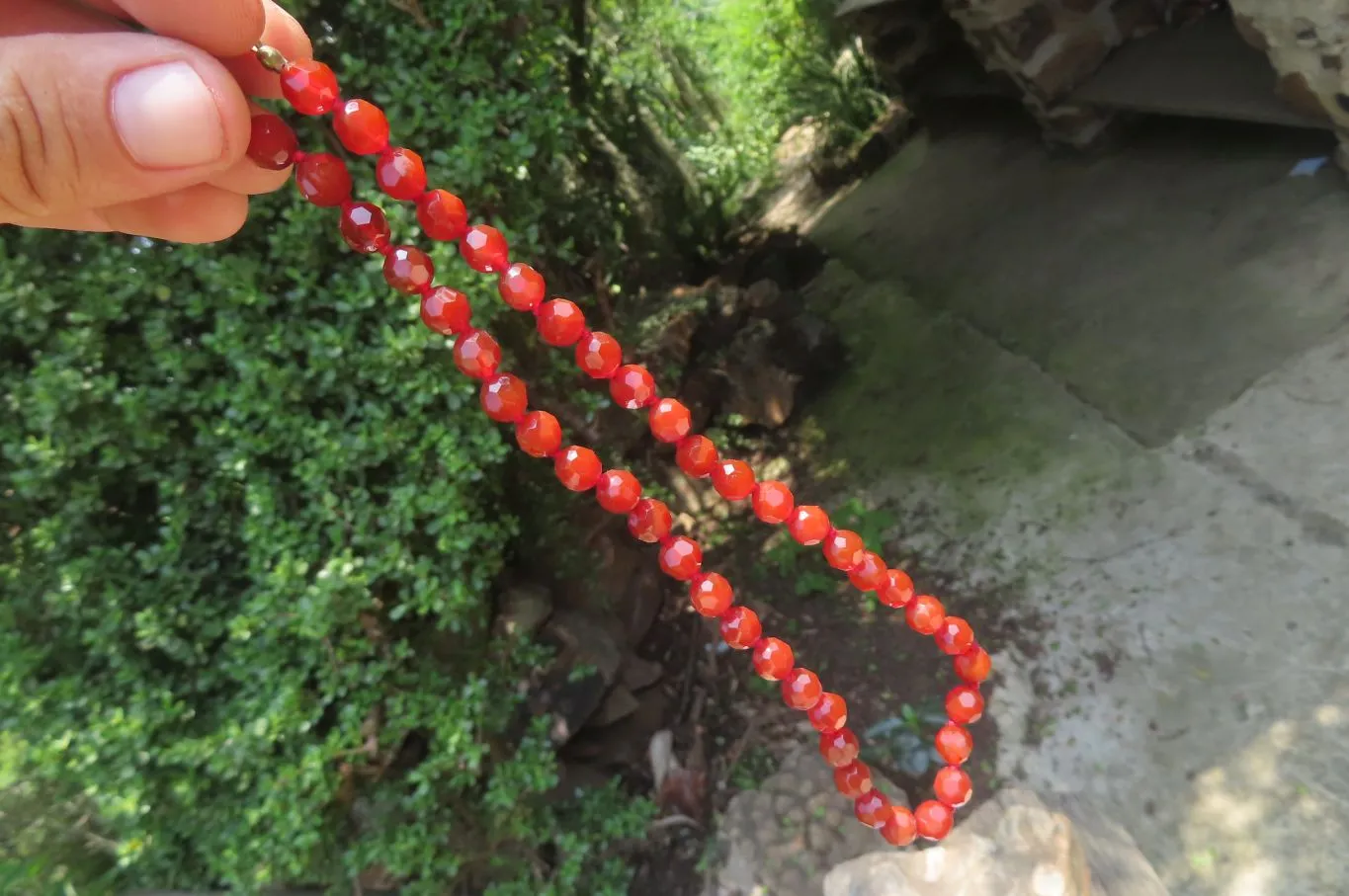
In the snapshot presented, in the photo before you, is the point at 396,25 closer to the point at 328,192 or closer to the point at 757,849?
the point at 328,192

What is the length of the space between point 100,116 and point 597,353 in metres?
0.81

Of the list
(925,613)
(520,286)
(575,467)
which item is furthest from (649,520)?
(925,613)

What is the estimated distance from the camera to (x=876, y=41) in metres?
5.90

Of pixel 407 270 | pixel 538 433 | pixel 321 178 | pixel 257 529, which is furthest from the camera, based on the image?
pixel 257 529

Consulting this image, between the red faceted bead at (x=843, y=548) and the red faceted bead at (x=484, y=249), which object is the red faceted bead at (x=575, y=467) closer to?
the red faceted bead at (x=484, y=249)

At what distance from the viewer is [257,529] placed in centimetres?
207

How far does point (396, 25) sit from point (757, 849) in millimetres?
2528

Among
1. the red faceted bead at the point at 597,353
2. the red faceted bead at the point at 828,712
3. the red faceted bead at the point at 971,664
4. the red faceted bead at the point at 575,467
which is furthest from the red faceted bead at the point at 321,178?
the red faceted bead at the point at 971,664

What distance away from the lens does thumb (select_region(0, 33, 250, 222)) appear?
1.11m

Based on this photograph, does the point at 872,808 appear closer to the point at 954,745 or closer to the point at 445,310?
the point at 954,745

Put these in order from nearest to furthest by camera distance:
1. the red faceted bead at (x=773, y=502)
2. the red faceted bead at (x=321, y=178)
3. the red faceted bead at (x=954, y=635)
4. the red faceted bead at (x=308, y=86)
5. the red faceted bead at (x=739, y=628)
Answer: the red faceted bead at (x=308, y=86) → the red faceted bead at (x=321, y=178) → the red faceted bead at (x=773, y=502) → the red faceted bead at (x=739, y=628) → the red faceted bead at (x=954, y=635)

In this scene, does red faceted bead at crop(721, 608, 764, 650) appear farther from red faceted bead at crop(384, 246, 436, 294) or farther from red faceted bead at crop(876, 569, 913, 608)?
red faceted bead at crop(384, 246, 436, 294)

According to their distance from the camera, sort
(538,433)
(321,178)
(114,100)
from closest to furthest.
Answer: (114,100)
(321,178)
(538,433)

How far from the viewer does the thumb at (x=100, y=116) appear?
111 cm
